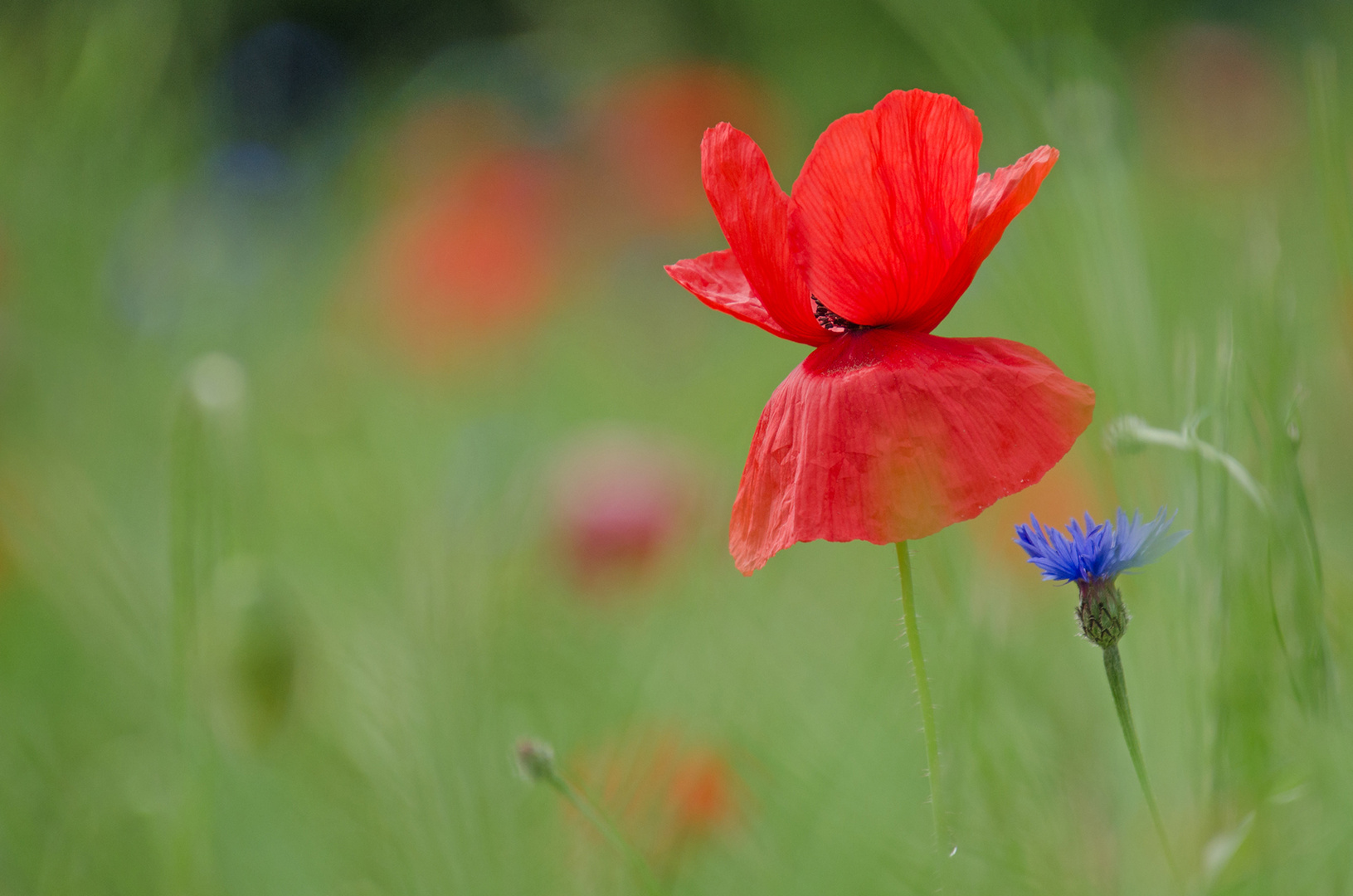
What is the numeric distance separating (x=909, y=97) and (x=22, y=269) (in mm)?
675

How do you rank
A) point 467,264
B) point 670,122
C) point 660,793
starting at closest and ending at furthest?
point 660,793 → point 467,264 → point 670,122

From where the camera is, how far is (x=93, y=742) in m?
0.48

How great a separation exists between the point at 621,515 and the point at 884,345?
14.8 inches

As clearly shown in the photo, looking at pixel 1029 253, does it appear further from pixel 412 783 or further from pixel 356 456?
pixel 356 456

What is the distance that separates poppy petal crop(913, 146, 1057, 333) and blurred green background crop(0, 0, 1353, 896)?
37 mm

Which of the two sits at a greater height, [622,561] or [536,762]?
[536,762]

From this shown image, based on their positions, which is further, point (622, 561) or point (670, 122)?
point (670, 122)

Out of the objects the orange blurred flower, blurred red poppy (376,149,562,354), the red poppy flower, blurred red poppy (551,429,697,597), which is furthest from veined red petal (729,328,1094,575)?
blurred red poppy (376,149,562,354)

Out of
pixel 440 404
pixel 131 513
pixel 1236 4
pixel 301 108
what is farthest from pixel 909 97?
pixel 301 108

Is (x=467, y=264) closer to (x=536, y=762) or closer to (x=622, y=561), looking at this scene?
(x=622, y=561)

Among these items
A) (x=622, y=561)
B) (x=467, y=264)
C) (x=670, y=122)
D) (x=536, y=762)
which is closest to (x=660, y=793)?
(x=536, y=762)

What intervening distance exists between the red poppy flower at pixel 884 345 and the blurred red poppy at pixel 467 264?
0.82 m

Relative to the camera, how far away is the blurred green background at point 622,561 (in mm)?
206

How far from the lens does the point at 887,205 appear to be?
163 millimetres
